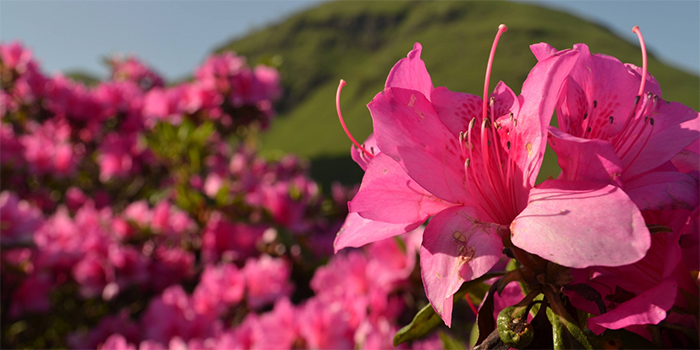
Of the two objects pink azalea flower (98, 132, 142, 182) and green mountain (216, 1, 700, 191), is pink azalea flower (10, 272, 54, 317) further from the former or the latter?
green mountain (216, 1, 700, 191)

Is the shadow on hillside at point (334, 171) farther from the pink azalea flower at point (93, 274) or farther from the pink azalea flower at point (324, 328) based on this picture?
the pink azalea flower at point (324, 328)

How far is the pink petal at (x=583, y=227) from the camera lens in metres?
0.35

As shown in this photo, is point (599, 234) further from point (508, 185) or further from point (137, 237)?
point (137, 237)

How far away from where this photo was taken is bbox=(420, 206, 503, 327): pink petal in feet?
1.33

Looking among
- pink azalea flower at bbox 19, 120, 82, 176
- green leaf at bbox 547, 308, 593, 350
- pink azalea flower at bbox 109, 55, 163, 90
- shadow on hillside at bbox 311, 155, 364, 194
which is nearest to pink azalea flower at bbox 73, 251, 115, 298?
pink azalea flower at bbox 19, 120, 82, 176

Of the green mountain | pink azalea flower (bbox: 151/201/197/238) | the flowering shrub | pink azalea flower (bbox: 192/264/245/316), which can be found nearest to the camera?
the flowering shrub

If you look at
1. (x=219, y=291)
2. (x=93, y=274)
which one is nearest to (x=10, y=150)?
(x=93, y=274)

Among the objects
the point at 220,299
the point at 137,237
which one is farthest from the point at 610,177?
the point at 137,237

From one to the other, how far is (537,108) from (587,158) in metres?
0.06

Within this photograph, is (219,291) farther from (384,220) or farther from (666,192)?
(666,192)

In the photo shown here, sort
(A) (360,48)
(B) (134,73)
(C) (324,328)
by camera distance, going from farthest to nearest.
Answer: (A) (360,48) → (B) (134,73) → (C) (324,328)

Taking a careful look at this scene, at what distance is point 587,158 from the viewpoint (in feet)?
1.34

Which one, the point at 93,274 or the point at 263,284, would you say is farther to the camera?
the point at 93,274

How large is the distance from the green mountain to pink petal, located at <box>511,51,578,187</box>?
623cm
